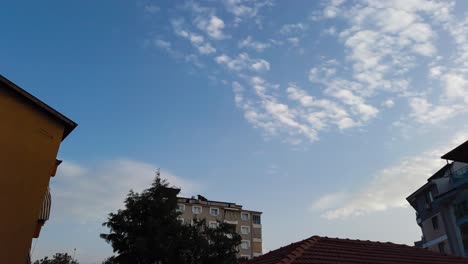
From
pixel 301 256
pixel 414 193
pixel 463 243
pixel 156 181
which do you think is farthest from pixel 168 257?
pixel 414 193

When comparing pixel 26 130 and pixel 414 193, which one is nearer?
pixel 26 130

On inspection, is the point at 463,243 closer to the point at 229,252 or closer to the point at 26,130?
the point at 229,252

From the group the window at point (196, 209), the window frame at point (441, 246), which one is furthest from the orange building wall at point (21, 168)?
the window at point (196, 209)

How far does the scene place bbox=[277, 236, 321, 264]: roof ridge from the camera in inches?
448

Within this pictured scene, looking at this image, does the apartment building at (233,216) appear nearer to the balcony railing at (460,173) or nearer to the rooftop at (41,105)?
the balcony railing at (460,173)

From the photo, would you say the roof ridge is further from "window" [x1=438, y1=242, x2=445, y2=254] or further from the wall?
the wall

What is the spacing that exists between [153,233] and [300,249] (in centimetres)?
1595

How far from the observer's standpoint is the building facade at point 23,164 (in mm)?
15414

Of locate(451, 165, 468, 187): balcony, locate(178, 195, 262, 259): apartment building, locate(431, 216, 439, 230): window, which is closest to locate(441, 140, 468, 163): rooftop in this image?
locate(451, 165, 468, 187): balcony

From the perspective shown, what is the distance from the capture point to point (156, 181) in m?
29.8

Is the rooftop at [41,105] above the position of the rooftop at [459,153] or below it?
below

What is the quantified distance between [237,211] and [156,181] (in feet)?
149

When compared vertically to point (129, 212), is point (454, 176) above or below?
above

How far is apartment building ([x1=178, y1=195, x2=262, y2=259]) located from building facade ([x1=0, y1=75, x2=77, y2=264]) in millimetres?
53194
